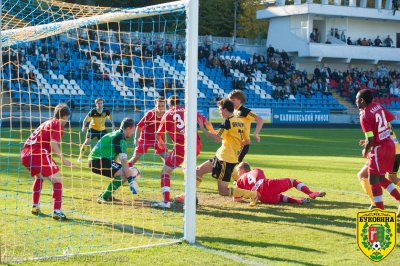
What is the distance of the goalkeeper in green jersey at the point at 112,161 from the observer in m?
10.1

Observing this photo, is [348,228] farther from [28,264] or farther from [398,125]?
[398,125]

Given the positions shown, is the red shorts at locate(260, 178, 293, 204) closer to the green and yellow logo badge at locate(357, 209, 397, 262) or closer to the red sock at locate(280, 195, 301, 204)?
the red sock at locate(280, 195, 301, 204)

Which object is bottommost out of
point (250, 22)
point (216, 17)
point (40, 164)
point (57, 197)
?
point (57, 197)

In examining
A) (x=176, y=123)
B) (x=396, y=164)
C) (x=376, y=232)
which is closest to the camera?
(x=376, y=232)

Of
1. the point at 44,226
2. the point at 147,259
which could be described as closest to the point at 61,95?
the point at 44,226

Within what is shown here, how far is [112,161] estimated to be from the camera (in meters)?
10.3

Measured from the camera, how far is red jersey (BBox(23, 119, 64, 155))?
9086 mm

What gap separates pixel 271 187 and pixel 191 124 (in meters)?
3.27

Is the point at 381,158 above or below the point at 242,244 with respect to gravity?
above

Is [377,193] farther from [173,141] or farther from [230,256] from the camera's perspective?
[173,141]

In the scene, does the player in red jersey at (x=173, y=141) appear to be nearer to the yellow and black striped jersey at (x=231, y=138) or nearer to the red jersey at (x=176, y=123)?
the red jersey at (x=176, y=123)

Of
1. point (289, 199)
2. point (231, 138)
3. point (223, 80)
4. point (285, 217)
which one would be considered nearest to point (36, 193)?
point (231, 138)

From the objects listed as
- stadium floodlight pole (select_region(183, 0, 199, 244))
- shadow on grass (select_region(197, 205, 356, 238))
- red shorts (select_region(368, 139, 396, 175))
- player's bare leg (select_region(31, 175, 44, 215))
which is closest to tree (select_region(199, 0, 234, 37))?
shadow on grass (select_region(197, 205, 356, 238))

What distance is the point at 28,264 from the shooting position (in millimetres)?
6613
